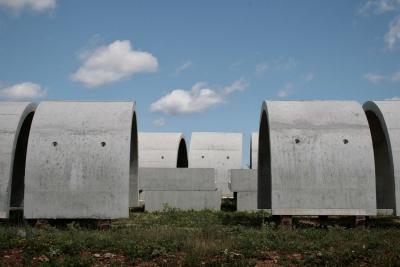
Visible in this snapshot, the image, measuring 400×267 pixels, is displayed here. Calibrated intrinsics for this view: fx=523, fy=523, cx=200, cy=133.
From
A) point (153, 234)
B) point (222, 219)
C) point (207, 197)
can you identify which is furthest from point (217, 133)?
point (153, 234)

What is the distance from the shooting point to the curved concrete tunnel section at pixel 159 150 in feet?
91.7

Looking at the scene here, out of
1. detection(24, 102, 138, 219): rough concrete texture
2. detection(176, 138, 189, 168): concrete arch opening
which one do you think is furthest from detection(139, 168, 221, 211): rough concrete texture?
detection(176, 138, 189, 168): concrete arch opening

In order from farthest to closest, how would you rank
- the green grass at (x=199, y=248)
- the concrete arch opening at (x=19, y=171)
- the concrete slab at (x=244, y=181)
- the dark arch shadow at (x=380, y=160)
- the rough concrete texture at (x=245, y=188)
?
the concrete slab at (x=244, y=181)
the rough concrete texture at (x=245, y=188)
the concrete arch opening at (x=19, y=171)
the dark arch shadow at (x=380, y=160)
the green grass at (x=199, y=248)

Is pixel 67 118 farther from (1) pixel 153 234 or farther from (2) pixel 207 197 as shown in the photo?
(2) pixel 207 197

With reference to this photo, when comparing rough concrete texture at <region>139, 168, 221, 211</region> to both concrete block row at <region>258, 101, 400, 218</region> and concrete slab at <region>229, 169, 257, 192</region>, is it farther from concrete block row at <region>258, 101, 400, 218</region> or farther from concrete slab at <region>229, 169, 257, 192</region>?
concrete block row at <region>258, 101, 400, 218</region>

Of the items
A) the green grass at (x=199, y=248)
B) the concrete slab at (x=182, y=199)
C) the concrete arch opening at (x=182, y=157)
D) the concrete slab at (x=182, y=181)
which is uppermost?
the concrete arch opening at (x=182, y=157)

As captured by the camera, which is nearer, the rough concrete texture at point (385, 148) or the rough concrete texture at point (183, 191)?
the rough concrete texture at point (385, 148)

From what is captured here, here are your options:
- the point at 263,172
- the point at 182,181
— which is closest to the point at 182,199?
the point at 182,181

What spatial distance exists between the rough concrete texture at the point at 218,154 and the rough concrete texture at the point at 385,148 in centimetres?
1386

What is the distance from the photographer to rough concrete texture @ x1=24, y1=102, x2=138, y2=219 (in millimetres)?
11750

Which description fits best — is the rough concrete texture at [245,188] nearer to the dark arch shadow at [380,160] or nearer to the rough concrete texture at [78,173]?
the dark arch shadow at [380,160]

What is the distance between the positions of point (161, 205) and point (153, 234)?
9.24 meters

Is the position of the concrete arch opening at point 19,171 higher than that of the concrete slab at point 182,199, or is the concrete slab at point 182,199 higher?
the concrete arch opening at point 19,171

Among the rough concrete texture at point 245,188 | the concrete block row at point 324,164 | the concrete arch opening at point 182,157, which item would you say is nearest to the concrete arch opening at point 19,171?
the concrete block row at point 324,164
